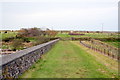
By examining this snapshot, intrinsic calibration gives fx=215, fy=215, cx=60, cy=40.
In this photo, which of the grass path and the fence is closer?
the grass path

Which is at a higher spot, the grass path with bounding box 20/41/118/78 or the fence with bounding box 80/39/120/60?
the grass path with bounding box 20/41/118/78

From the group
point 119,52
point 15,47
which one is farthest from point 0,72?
point 15,47

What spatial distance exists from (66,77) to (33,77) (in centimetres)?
135

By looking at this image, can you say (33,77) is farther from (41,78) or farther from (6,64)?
(6,64)

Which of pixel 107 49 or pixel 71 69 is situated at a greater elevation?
pixel 71 69

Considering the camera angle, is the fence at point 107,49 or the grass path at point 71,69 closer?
the grass path at point 71,69

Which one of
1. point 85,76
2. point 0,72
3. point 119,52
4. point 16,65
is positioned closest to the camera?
point 0,72

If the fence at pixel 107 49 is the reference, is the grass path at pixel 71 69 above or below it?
above

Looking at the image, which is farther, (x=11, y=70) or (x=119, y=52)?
(x=119, y=52)

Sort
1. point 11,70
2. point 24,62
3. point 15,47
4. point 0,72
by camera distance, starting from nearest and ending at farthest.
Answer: point 0,72 < point 11,70 < point 24,62 < point 15,47

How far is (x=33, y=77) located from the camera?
8766 mm

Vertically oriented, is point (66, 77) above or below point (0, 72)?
below

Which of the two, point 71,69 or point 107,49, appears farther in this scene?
point 107,49

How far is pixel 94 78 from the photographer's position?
345 inches
